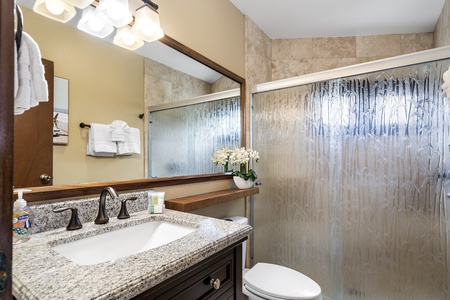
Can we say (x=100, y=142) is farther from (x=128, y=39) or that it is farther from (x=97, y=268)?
(x=97, y=268)

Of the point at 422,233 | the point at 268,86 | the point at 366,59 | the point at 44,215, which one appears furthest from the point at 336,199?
the point at 44,215

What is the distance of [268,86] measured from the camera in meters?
2.19

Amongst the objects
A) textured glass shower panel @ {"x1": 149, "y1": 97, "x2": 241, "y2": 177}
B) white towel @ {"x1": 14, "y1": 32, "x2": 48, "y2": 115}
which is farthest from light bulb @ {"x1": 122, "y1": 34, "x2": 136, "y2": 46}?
white towel @ {"x1": 14, "y1": 32, "x2": 48, "y2": 115}

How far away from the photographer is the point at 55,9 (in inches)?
38.4

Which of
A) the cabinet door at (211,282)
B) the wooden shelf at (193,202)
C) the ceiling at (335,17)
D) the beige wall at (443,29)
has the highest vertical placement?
the ceiling at (335,17)

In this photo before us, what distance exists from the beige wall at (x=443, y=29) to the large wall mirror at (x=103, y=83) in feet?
6.82

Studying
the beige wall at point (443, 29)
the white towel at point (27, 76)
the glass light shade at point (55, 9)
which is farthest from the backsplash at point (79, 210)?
the beige wall at point (443, 29)

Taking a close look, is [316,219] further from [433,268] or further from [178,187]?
[178,187]

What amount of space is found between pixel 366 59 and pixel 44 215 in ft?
9.74

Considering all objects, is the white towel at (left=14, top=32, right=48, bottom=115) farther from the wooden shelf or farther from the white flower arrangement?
the white flower arrangement

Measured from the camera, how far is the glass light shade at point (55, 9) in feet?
3.07

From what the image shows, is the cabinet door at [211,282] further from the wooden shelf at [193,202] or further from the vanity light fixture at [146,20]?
the vanity light fixture at [146,20]

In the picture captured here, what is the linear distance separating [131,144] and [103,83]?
32cm

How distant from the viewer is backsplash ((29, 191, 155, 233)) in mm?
870
